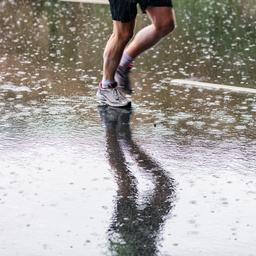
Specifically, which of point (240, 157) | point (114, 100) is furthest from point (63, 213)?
point (114, 100)

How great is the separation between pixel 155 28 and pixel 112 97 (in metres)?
0.69

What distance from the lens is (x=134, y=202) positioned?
176 inches

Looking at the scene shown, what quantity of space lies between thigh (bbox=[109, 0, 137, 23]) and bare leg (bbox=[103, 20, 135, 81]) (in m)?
0.06

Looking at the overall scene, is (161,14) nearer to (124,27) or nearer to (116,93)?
(124,27)

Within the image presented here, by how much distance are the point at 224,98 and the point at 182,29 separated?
13.1 ft

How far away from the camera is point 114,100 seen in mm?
6688

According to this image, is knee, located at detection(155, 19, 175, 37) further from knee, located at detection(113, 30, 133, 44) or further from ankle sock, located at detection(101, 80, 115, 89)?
ankle sock, located at detection(101, 80, 115, 89)

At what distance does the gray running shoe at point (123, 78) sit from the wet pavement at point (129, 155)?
0.48 ft

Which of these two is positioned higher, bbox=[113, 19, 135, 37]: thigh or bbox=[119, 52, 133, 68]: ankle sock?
bbox=[113, 19, 135, 37]: thigh

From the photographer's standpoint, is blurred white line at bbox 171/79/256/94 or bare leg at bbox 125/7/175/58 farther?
blurred white line at bbox 171/79/256/94

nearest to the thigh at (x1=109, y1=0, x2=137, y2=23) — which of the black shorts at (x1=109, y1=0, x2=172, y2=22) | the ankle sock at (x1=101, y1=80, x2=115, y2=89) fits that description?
the black shorts at (x1=109, y1=0, x2=172, y2=22)

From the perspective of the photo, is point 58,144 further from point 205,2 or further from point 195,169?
point 205,2

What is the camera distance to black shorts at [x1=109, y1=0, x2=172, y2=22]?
6.42 m

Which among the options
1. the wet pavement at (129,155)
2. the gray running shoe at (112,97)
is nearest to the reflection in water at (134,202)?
the wet pavement at (129,155)
